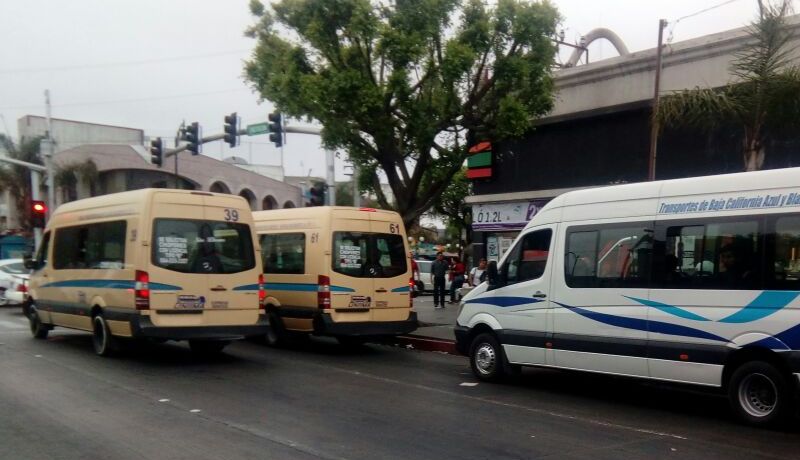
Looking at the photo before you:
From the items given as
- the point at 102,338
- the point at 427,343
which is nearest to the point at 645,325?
the point at 427,343

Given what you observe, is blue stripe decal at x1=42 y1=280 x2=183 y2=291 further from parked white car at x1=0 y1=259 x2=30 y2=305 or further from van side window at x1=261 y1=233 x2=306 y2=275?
parked white car at x1=0 y1=259 x2=30 y2=305

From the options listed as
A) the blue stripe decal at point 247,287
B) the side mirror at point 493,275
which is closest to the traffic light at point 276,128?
the blue stripe decal at point 247,287

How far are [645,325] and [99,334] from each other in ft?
28.1

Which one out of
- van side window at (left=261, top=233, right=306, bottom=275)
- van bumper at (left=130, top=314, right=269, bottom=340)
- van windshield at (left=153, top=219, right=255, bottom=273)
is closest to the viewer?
van bumper at (left=130, top=314, right=269, bottom=340)

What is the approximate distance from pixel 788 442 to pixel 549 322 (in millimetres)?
3215

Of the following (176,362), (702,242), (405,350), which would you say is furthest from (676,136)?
(176,362)

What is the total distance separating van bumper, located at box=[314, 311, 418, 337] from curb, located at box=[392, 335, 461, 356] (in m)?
0.75

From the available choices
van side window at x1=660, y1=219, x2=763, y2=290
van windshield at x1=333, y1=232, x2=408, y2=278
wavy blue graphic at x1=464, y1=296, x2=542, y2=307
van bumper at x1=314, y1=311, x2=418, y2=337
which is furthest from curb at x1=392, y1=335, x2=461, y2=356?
van side window at x1=660, y1=219, x2=763, y2=290

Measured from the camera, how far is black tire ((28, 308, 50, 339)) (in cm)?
1468

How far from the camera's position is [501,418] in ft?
26.3

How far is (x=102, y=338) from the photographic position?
1212 cm

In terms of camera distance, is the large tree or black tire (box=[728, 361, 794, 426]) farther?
the large tree

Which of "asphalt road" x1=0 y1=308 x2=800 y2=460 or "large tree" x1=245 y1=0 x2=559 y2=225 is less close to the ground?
"large tree" x1=245 y1=0 x2=559 y2=225

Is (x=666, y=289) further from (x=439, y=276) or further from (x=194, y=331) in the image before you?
(x=439, y=276)
